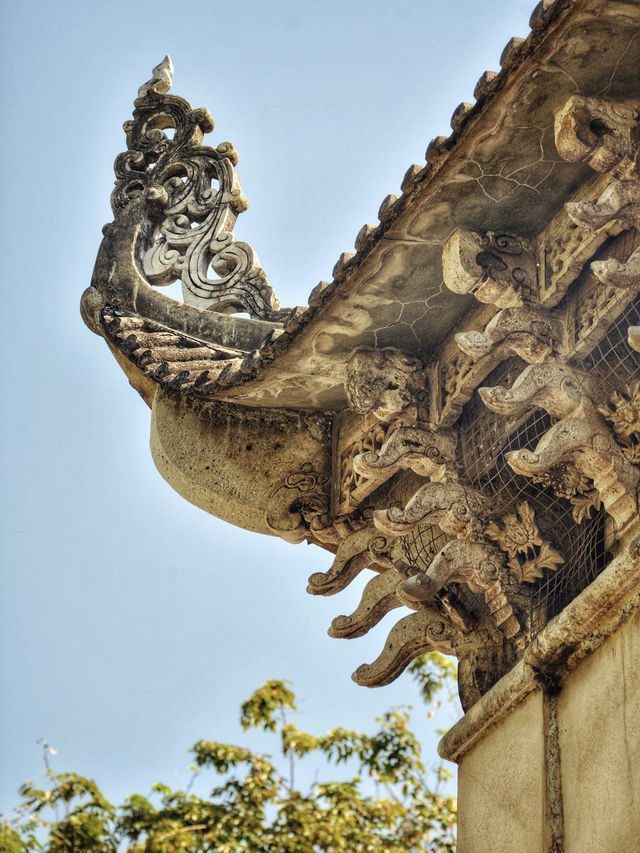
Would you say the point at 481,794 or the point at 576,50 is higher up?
the point at 576,50

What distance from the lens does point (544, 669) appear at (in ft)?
15.4

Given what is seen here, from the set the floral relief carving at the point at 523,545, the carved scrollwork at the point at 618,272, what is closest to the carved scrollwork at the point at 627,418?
the carved scrollwork at the point at 618,272

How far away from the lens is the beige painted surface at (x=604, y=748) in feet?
13.3

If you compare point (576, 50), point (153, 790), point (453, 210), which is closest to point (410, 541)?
point (453, 210)

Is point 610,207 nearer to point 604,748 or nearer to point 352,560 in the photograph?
point 604,748

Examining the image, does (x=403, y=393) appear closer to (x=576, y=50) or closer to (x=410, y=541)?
(x=410, y=541)

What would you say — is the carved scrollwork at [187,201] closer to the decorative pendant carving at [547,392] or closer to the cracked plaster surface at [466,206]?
the cracked plaster surface at [466,206]

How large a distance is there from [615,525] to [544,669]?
0.61m

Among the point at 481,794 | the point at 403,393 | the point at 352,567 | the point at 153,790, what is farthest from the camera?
the point at 153,790

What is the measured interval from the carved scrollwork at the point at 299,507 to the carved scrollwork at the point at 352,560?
0.57 ft

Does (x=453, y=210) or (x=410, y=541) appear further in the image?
(x=410, y=541)

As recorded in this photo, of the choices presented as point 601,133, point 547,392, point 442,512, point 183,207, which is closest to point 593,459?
point 547,392

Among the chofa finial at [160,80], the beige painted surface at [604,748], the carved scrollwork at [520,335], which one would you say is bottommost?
the beige painted surface at [604,748]

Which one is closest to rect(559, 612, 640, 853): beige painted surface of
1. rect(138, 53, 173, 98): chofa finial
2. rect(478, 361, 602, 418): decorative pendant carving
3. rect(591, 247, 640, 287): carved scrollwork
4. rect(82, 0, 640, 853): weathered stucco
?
rect(82, 0, 640, 853): weathered stucco
